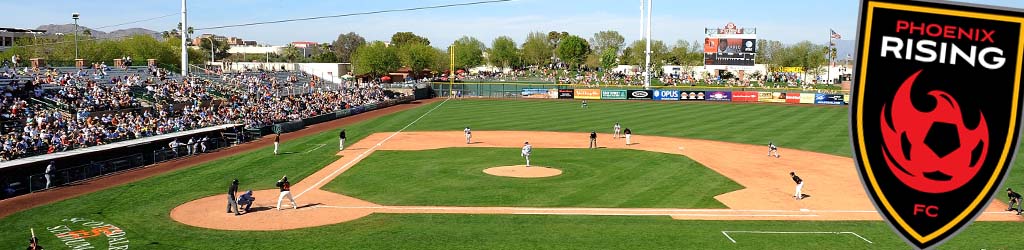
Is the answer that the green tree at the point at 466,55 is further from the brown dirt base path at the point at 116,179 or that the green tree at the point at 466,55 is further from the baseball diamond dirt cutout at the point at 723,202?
the baseball diamond dirt cutout at the point at 723,202

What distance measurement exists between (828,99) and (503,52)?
9854 cm

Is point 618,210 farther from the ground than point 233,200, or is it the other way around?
point 233,200

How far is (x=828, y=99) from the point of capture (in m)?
79.1

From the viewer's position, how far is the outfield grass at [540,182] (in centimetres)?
2645

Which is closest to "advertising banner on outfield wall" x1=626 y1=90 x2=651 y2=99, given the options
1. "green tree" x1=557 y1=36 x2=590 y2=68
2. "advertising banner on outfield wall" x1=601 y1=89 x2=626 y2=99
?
"advertising banner on outfield wall" x1=601 y1=89 x2=626 y2=99

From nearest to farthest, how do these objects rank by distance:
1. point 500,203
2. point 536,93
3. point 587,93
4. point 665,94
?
point 500,203 < point 665,94 < point 587,93 < point 536,93

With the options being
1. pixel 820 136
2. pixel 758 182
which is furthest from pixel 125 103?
pixel 820 136

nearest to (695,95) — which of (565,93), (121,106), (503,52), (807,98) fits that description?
(807,98)

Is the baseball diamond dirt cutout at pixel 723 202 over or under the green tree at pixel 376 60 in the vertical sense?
under

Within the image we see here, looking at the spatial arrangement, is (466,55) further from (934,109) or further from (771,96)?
(934,109)

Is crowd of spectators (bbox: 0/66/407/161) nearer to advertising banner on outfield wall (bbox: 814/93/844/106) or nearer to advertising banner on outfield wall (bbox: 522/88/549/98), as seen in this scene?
advertising banner on outfield wall (bbox: 522/88/549/98)

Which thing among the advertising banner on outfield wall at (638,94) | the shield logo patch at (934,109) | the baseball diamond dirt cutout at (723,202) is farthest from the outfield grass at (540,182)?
the advertising banner on outfield wall at (638,94)

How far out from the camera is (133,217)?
2317 centimetres

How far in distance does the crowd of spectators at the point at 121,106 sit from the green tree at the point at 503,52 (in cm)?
10509
